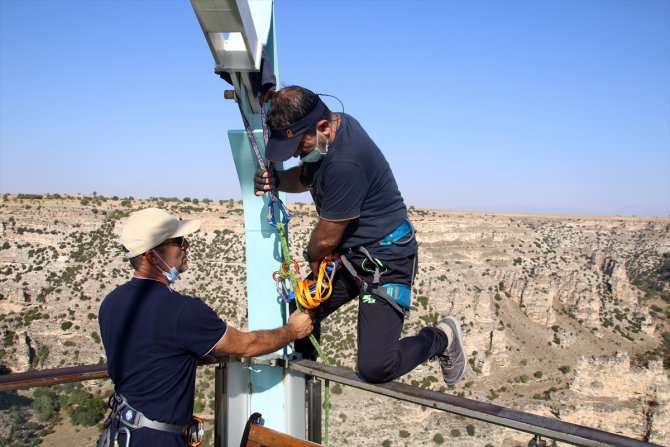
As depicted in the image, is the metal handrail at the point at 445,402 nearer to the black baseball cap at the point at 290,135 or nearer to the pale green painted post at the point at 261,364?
the pale green painted post at the point at 261,364

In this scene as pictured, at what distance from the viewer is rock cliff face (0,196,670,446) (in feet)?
98.5

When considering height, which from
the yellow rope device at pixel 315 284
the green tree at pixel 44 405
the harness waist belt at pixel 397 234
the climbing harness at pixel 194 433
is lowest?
the green tree at pixel 44 405

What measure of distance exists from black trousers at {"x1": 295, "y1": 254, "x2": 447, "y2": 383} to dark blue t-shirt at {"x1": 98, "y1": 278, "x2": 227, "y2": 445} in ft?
3.13

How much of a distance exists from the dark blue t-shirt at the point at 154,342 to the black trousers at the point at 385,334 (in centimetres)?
96

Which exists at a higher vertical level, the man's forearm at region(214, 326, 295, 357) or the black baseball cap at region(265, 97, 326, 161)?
the black baseball cap at region(265, 97, 326, 161)

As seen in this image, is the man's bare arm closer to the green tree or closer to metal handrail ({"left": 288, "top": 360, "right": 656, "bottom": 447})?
metal handrail ({"left": 288, "top": 360, "right": 656, "bottom": 447})

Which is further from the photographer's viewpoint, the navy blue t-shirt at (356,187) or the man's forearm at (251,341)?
the navy blue t-shirt at (356,187)

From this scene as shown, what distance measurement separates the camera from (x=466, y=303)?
3891 cm

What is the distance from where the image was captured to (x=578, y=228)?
7994 centimetres

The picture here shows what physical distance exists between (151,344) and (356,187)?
133 centimetres

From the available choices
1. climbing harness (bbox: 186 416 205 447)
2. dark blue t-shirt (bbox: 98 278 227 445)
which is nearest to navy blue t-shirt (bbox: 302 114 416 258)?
dark blue t-shirt (bbox: 98 278 227 445)

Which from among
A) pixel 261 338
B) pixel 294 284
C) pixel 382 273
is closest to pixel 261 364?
pixel 294 284

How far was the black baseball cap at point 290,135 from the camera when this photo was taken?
2.80 m

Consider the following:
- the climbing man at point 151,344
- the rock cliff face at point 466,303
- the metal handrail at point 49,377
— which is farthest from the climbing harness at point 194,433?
the rock cliff face at point 466,303
